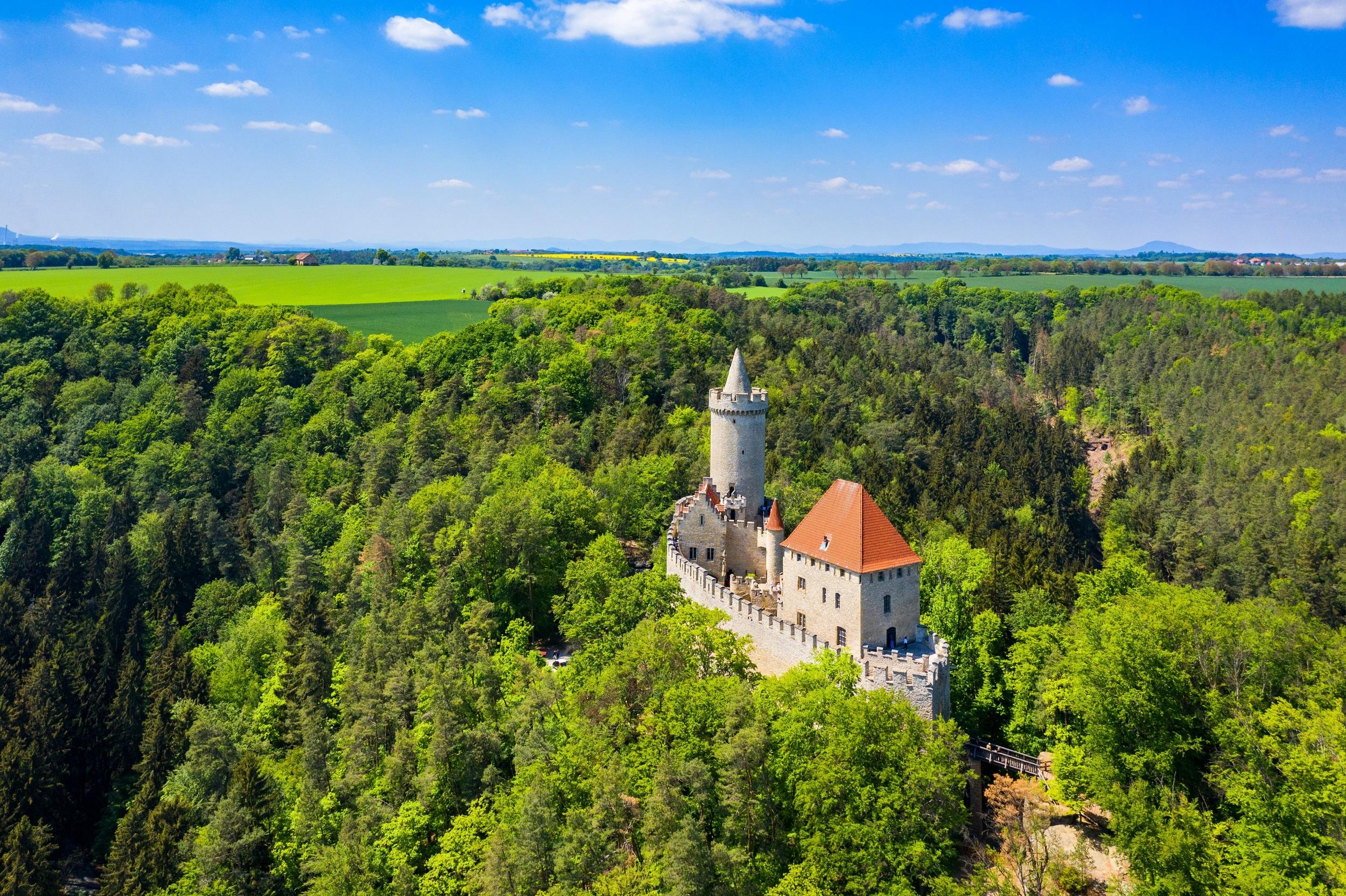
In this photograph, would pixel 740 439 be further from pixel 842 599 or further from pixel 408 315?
pixel 408 315

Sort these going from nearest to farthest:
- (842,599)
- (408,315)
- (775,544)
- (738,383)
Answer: (842,599) < (775,544) < (738,383) < (408,315)

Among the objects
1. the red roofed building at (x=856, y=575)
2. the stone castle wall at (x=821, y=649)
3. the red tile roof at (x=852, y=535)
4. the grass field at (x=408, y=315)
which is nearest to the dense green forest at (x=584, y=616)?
the stone castle wall at (x=821, y=649)

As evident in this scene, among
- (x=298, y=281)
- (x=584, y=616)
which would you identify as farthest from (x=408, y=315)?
(x=584, y=616)

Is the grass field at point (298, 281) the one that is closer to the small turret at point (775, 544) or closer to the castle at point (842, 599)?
the small turret at point (775, 544)

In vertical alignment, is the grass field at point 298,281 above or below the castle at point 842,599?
above

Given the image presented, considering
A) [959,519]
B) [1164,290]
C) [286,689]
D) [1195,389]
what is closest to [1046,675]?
[959,519]

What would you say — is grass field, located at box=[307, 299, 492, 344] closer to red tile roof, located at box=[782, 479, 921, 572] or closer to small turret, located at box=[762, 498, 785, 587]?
small turret, located at box=[762, 498, 785, 587]

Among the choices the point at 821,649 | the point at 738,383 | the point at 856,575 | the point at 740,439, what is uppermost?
the point at 738,383
